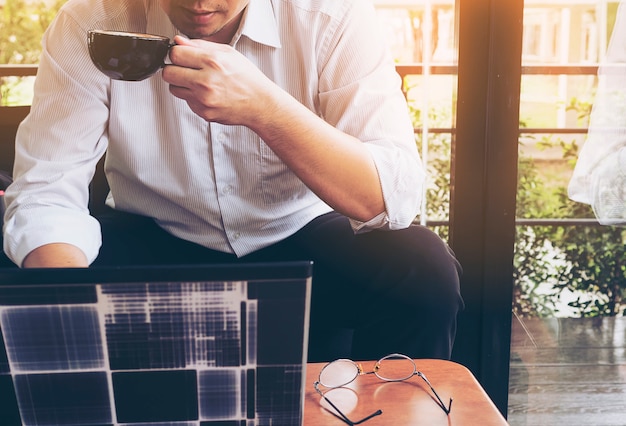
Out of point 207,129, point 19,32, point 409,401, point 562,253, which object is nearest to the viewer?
point 409,401

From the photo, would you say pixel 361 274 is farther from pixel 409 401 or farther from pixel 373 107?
pixel 409 401

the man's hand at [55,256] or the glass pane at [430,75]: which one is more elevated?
the glass pane at [430,75]

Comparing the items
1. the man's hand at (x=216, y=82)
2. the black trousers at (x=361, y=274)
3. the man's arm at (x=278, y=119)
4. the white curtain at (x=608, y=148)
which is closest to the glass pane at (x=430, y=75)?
the white curtain at (x=608, y=148)

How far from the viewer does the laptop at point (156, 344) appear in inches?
20.6

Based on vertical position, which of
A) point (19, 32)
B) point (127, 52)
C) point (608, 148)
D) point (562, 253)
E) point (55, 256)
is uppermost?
point (19, 32)

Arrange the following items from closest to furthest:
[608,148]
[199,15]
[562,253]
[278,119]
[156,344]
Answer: [156,344]
[278,119]
[199,15]
[608,148]
[562,253]

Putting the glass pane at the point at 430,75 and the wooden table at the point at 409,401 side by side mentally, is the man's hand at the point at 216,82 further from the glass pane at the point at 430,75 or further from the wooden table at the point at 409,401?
the glass pane at the point at 430,75

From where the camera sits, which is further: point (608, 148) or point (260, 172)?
point (608, 148)

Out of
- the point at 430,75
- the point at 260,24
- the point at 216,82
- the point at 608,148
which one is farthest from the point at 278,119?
the point at 608,148

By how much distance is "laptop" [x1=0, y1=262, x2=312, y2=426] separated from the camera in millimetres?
524

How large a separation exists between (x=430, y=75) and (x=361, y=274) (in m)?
0.74

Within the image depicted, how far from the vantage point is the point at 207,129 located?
4.83 ft

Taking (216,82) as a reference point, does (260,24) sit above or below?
above

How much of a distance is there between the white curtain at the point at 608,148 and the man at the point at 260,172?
648mm
